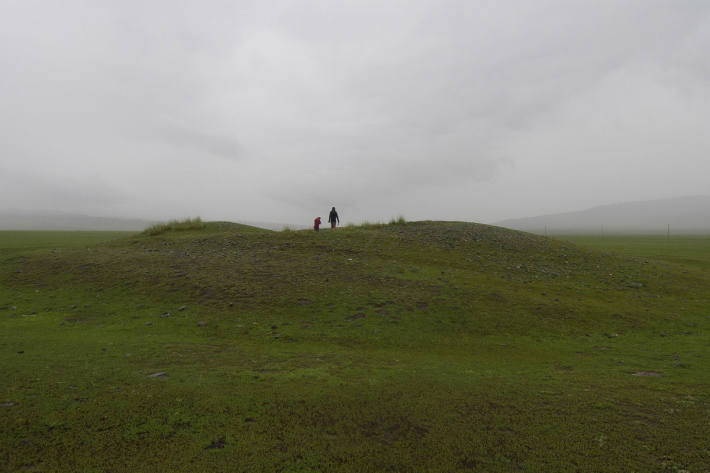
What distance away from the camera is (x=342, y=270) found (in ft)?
54.2

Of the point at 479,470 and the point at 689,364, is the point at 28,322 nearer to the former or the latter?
the point at 479,470

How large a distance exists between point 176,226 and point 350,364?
26762mm

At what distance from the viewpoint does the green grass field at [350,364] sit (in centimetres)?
481

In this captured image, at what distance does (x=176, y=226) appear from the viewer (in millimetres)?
30000

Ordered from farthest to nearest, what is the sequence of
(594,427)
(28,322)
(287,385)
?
(28,322)
(287,385)
(594,427)

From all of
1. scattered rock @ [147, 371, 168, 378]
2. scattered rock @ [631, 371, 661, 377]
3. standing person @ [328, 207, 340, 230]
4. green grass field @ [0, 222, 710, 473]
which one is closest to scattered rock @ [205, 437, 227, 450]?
green grass field @ [0, 222, 710, 473]

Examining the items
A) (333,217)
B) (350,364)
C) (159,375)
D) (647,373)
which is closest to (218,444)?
(159,375)

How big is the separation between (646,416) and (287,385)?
6.15 metres

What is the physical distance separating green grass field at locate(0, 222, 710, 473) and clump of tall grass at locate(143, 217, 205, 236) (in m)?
10.1

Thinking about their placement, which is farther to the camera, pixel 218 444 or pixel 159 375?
pixel 159 375

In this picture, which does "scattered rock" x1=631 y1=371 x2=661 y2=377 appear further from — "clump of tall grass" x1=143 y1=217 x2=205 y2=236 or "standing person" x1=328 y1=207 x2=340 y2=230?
"clump of tall grass" x1=143 y1=217 x2=205 y2=236

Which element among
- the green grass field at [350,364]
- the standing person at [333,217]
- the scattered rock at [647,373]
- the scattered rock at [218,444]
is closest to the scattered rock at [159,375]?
the green grass field at [350,364]

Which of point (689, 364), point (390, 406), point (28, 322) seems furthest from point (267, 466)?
point (28, 322)

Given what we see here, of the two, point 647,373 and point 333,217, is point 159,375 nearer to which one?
point 647,373
